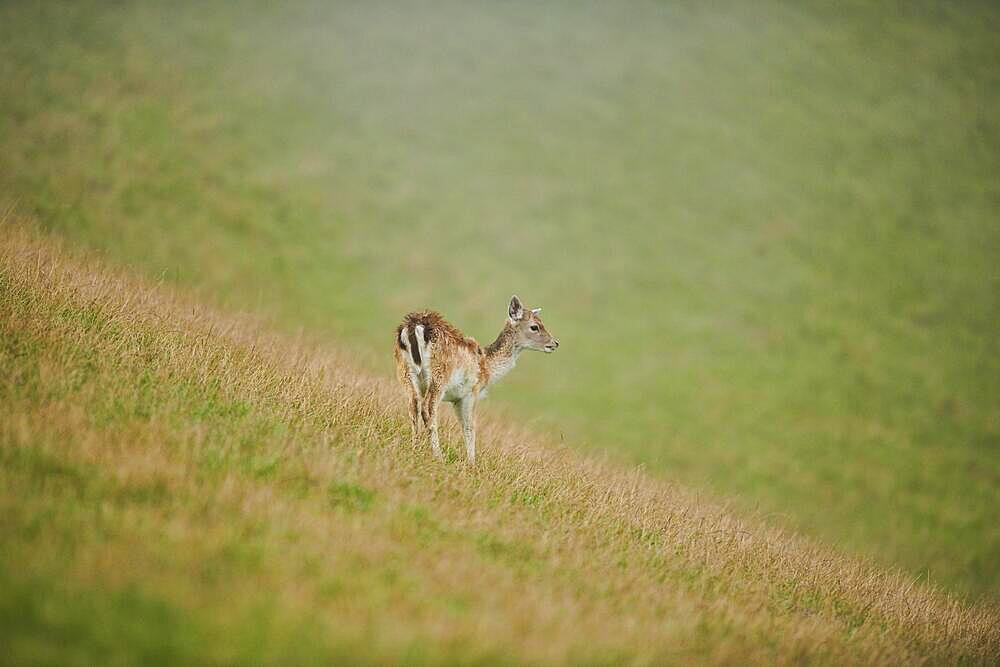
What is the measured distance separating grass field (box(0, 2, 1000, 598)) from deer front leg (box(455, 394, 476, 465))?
10.9 meters

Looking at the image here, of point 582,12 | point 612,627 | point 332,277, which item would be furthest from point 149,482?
point 582,12

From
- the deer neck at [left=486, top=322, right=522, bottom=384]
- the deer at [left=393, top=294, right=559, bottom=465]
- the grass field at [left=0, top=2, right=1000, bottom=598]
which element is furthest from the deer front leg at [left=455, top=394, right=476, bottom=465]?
the grass field at [left=0, top=2, right=1000, bottom=598]

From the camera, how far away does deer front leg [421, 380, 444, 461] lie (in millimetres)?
7707

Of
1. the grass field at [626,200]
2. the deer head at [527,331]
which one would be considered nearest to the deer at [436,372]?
the deer head at [527,331]

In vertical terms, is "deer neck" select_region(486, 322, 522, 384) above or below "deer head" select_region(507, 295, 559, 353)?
below

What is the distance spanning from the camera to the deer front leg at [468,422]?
8141mm

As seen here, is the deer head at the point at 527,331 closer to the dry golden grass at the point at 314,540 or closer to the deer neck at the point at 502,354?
the deer neck at the point at 502,354

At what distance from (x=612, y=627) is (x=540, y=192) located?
3360 cm

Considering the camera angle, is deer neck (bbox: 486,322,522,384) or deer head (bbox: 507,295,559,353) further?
deer head (bbox: 507,295,559,353)

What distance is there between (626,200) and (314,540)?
34.3m

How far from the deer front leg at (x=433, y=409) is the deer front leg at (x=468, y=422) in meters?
0.42

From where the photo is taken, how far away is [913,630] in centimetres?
748

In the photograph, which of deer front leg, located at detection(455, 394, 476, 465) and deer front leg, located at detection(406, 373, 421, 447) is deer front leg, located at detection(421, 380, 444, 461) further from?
deer front leg, located at detection(455, 394, 476, 465)

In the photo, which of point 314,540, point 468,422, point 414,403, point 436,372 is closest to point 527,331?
point 468,422
